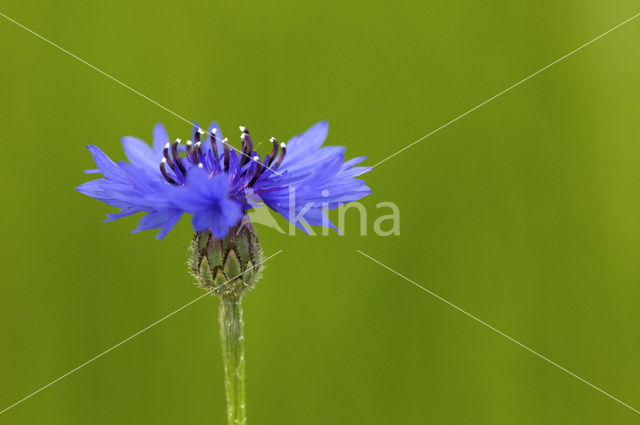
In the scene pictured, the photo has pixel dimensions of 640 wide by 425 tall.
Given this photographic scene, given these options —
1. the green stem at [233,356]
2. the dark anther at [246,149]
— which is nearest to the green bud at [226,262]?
the green stem at [233,356]

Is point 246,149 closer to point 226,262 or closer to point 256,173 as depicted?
point 256,173

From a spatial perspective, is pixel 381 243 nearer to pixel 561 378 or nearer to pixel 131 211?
pixel 561 378

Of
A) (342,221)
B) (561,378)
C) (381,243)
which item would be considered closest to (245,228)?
(342,221)

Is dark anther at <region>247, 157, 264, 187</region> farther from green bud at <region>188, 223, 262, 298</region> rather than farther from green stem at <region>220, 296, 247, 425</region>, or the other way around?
green stem at <region>220, 296, 247, 425</region>

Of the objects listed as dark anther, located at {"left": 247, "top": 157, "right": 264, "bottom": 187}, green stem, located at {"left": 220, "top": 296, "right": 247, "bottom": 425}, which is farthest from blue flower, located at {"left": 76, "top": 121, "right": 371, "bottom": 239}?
green stem, located at {"left": 220, "top": 296, "right": 247, "bottom": 425}

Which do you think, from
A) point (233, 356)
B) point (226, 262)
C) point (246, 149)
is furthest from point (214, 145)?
point (233, 356)

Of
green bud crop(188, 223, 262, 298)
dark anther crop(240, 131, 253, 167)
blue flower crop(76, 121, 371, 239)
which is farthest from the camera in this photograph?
dark anther crop(240, 131, 253, 167)
